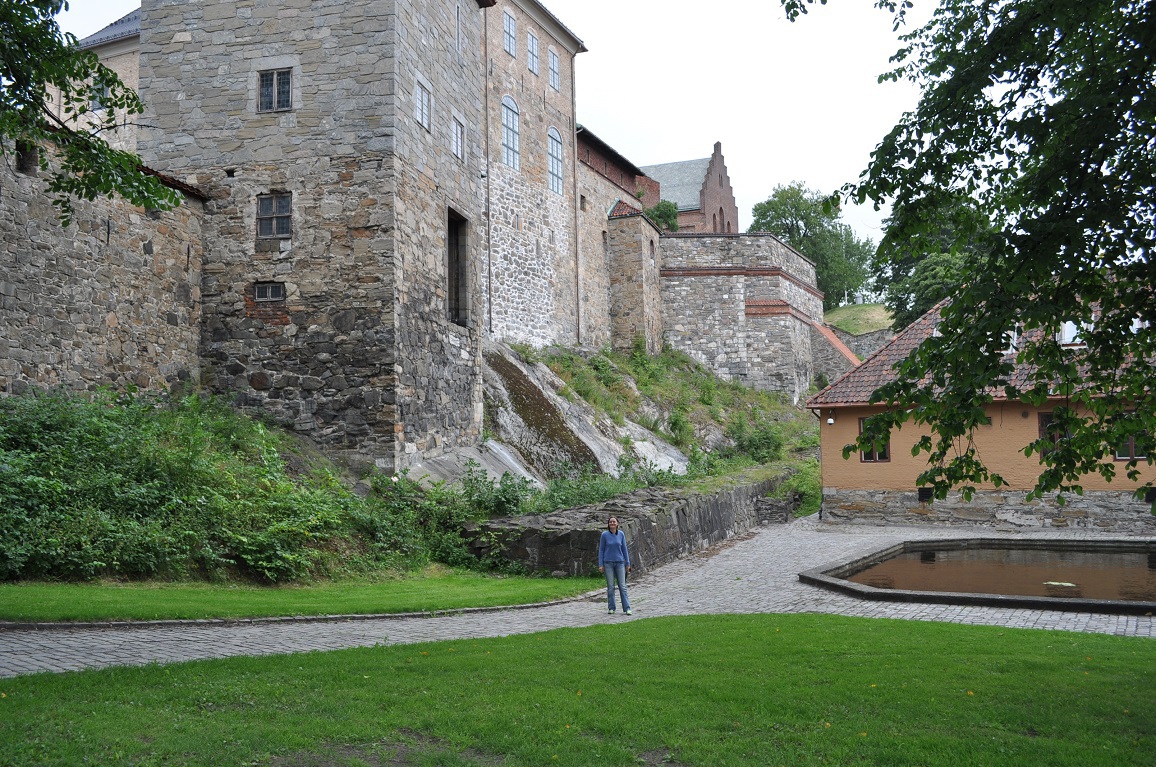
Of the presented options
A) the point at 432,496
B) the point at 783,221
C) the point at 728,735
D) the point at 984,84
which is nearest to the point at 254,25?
the point at 432,496

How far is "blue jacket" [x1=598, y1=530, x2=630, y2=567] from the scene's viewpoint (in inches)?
467

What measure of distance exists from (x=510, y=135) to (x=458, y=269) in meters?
13.4

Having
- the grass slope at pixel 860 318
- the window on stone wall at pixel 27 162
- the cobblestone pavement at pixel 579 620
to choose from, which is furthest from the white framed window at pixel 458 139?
the grass slope at pixel 860 318

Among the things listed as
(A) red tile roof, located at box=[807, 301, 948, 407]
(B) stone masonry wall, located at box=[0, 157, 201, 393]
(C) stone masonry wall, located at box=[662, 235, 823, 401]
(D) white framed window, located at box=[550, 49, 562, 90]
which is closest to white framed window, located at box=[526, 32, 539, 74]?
(D) white framed window, located at box=[550, 49, 562, 90]

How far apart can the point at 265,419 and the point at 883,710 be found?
1254 cm

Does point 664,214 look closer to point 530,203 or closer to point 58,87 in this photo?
point 530,203

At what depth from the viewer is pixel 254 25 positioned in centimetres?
1664

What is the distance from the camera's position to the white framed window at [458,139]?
18.8 metres

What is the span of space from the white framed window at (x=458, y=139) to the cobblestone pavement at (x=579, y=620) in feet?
30.3

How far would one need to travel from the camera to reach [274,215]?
1638 centimetres

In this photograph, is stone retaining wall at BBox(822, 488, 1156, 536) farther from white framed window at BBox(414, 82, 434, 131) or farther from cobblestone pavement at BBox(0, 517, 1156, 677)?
white framed window at BBox(414, 82, 434, 131)

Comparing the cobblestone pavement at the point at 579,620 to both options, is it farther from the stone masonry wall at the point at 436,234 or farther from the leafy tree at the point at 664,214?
the leafy tree at the point at 664,214

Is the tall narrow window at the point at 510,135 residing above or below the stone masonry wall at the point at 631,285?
above

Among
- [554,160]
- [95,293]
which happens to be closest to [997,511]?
[95,293]
